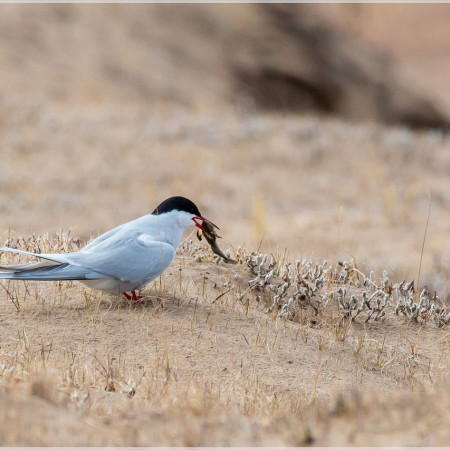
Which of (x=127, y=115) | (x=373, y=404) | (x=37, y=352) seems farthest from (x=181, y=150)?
(x=373, y=404)

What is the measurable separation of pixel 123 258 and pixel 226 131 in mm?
9903

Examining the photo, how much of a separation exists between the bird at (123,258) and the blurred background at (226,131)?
2300mm

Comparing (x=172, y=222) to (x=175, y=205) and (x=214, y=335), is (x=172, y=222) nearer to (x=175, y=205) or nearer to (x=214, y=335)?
(x=175, y=205)

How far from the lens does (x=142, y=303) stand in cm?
490

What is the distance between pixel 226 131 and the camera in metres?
14.2

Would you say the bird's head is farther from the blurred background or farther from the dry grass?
the blurred background

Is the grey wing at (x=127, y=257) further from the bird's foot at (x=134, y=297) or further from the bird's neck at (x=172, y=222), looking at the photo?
the bird's foot at (x=134, y=297)

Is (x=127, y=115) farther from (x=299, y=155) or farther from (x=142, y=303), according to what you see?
(x=142, y=303)

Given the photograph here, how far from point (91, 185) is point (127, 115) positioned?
9.25 ft

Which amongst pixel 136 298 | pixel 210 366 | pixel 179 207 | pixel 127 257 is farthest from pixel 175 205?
pixel 210 366

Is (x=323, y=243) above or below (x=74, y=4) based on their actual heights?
below

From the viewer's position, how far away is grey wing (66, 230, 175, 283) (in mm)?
4484

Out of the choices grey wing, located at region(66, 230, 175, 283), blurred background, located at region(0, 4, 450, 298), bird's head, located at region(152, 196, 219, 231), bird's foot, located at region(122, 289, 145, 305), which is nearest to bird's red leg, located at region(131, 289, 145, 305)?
bird's foot, located at region(122, 289, 145, 305)

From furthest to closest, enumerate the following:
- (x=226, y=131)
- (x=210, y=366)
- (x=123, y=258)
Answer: (x=226, y=131) → (x=123, y=258) → (x=210, y=366)
